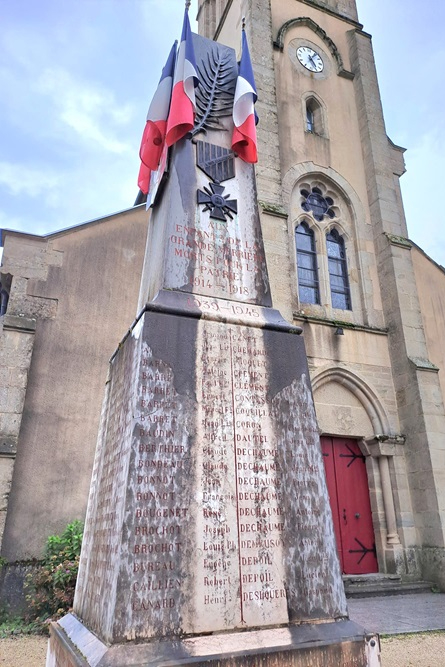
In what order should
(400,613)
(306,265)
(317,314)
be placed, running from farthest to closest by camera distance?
(306,265), (317,314), (400,613)

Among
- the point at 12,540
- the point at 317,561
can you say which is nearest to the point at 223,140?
the point at 317,561

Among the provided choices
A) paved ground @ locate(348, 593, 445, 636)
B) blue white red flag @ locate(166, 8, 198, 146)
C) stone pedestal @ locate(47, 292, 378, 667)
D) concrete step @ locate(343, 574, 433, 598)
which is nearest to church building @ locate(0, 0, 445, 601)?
concrete step @ locate(343, 574, 433, 598)

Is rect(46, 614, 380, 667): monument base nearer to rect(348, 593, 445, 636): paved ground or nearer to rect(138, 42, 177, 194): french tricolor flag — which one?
rect(348, 593, 445, 636): paved ground

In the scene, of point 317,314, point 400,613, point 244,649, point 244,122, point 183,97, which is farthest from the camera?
point 317,314

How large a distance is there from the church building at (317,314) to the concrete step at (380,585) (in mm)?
257

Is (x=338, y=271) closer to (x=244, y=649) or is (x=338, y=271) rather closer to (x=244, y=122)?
(x=244, y=122)

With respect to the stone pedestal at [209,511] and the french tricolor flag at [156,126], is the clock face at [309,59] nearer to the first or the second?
the french tricolor flag at [156,126]

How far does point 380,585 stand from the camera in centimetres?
780

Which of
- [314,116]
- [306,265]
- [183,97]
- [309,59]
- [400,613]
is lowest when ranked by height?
[400,613]

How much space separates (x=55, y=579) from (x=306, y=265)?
745 cm

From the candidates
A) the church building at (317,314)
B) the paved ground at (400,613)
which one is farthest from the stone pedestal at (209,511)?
the church building at (317,314)

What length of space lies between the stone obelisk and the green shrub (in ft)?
9.29

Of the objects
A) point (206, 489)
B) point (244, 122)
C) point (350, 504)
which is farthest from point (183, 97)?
point (350, 504)

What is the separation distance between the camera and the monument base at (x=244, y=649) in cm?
232
